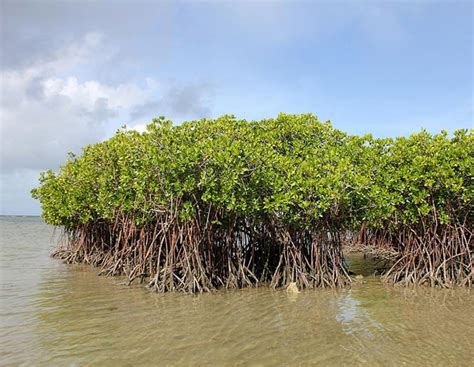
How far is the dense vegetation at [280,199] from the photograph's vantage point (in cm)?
870

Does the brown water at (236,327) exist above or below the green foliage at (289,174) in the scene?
below

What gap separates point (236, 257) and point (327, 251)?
6.81 ft

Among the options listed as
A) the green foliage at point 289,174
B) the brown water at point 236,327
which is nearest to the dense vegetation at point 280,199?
the green foliage at point 289,174

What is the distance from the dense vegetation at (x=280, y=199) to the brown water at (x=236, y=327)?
76cm

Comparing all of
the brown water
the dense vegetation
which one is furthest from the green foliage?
the brown water

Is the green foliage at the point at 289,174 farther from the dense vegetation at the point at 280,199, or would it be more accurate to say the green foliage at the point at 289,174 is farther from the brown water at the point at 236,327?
the brown water at the point at 236,327

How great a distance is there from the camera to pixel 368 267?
13508mm

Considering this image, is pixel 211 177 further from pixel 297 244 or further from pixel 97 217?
pixel 97 217

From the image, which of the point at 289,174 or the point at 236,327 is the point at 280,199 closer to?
the point at 289,174

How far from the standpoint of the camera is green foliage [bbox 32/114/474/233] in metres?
8.52

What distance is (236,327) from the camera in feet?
21.7

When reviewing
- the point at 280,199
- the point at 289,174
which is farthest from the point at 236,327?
the point at 289,174

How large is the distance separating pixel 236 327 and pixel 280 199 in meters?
3.00

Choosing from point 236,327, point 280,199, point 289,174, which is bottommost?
point 236,327
